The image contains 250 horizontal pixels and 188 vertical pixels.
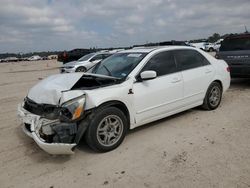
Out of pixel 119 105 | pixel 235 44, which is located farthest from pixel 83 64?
pixel 119 105

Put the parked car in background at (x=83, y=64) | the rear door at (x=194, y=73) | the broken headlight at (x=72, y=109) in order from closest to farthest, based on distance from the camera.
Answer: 1. the broken headlight at (x=72, y=109)
2. the rear door at (x=194, y=73)
3. the parked car in background at (x=83, y=64)

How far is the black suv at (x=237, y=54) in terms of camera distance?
8.35 metres

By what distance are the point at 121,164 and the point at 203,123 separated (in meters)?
2.33

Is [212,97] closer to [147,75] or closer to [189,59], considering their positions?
[189,59]

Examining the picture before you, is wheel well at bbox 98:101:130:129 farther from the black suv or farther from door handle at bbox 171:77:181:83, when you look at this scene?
the black suv

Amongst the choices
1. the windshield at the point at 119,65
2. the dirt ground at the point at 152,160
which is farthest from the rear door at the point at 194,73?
the windshield at the point at 119,65

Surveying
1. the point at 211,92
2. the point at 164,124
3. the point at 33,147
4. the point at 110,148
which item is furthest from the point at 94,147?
the point at 211,92

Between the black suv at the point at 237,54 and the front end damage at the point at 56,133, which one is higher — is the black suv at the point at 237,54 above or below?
above

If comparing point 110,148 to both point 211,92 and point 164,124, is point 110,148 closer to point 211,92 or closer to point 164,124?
point 164,124

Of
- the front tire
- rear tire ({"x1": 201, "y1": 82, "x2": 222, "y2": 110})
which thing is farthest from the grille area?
rear tire ({"x1": 201, "y1": 82, "x2": 222, "y2": 110})

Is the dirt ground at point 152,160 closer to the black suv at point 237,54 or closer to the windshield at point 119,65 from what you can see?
the windshield at point 119,65

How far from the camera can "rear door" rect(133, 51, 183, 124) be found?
4.66 m

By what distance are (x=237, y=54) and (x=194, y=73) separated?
3653 millimetres

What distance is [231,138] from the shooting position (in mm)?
4594
